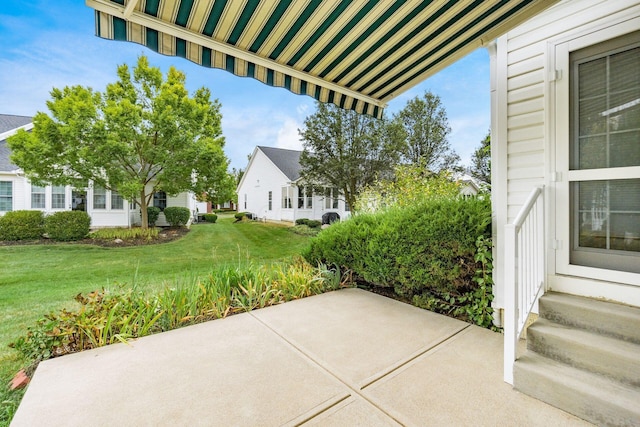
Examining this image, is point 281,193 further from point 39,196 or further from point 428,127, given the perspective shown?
point 39,196

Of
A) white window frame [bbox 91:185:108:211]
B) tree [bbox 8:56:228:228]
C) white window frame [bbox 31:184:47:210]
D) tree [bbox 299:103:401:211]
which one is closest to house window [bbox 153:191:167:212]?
white window frame [bbox 91:185:108:211]

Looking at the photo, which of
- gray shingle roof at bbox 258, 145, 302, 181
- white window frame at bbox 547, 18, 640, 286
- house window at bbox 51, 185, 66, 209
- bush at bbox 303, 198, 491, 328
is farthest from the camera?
gray shingle roof at bbox 258, 145, 302, 181

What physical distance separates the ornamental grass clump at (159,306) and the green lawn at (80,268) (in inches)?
10.7

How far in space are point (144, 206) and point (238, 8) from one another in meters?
11.0

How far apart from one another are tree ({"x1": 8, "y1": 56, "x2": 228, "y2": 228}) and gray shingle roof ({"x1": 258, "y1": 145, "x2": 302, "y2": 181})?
21.3ft

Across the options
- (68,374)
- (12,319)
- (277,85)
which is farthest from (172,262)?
(277,85)

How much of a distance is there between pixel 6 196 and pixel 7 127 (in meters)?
4.37

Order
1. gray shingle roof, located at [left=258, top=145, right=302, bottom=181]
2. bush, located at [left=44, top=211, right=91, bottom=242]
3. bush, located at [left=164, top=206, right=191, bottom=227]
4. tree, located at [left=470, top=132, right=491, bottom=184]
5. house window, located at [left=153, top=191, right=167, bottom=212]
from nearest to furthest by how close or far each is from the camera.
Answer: bush, located at [left=44, top=211, right=91, bottom=242]
bush, located at [left=164, top=206, right=191, bottom=227]
house window, located at [left=153, top=191, right=167, bottom=212]
tree, located at [left=470, top=132, right=491, bottom=184]
gray shingle roof, located at [left=258, top=145, right=302, bottom=181]

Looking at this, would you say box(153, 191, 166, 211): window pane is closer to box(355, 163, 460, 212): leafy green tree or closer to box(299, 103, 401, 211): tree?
box(299, 103, 401, 211): tree

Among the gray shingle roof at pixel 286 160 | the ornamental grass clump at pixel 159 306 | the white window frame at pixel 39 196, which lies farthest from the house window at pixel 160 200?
the ornamental grass clump at pixel 159 306

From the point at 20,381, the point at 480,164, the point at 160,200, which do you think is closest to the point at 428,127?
the point at 480,164

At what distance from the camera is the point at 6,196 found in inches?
400

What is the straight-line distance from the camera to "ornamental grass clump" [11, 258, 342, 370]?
103 inches

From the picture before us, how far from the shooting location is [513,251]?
6.52ft
